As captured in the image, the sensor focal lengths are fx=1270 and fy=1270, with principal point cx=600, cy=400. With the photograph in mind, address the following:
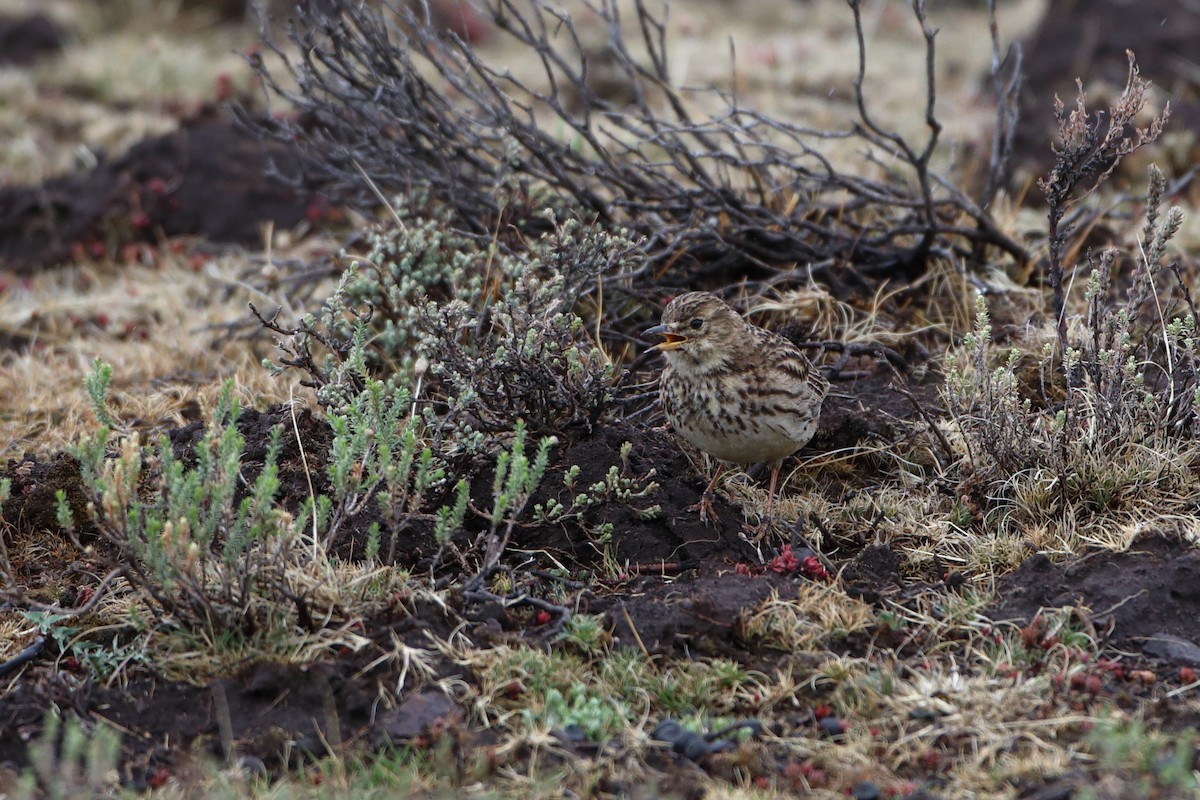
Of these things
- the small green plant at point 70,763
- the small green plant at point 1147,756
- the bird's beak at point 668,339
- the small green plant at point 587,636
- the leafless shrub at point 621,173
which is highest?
the leafless shrub at point 621,173

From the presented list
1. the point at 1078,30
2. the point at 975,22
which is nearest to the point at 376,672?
the point at 1078,30

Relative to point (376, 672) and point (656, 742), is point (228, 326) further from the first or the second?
point (656, 742)

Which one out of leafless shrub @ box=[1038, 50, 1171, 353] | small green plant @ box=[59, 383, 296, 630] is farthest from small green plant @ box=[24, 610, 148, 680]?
leafless shrub @ box=[1038, 50, 1171, 353]

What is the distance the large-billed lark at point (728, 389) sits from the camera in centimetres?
476

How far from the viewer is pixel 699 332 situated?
194 inches

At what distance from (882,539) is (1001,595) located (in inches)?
22.6

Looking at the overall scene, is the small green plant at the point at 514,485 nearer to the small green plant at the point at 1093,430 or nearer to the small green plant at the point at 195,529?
the small green plant at the point at 195,529

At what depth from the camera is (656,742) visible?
148 inches

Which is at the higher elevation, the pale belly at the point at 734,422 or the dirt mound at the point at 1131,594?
the pale belly at the point at 734,422

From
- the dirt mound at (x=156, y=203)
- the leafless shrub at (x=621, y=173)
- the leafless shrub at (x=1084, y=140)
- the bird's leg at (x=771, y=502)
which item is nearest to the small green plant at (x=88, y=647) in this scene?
the bird's leg at (x=771, y=502)

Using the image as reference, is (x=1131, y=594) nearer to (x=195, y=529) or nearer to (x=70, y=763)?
(x=195, y=529)

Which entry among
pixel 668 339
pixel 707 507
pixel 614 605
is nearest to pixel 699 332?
pixel 668 339

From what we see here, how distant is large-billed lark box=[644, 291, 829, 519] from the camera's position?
4.76 metres

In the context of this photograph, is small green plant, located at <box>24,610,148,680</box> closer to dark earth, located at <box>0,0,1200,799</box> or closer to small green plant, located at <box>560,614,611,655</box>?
dark earth, located at <box>0,0,1200,799</box>
